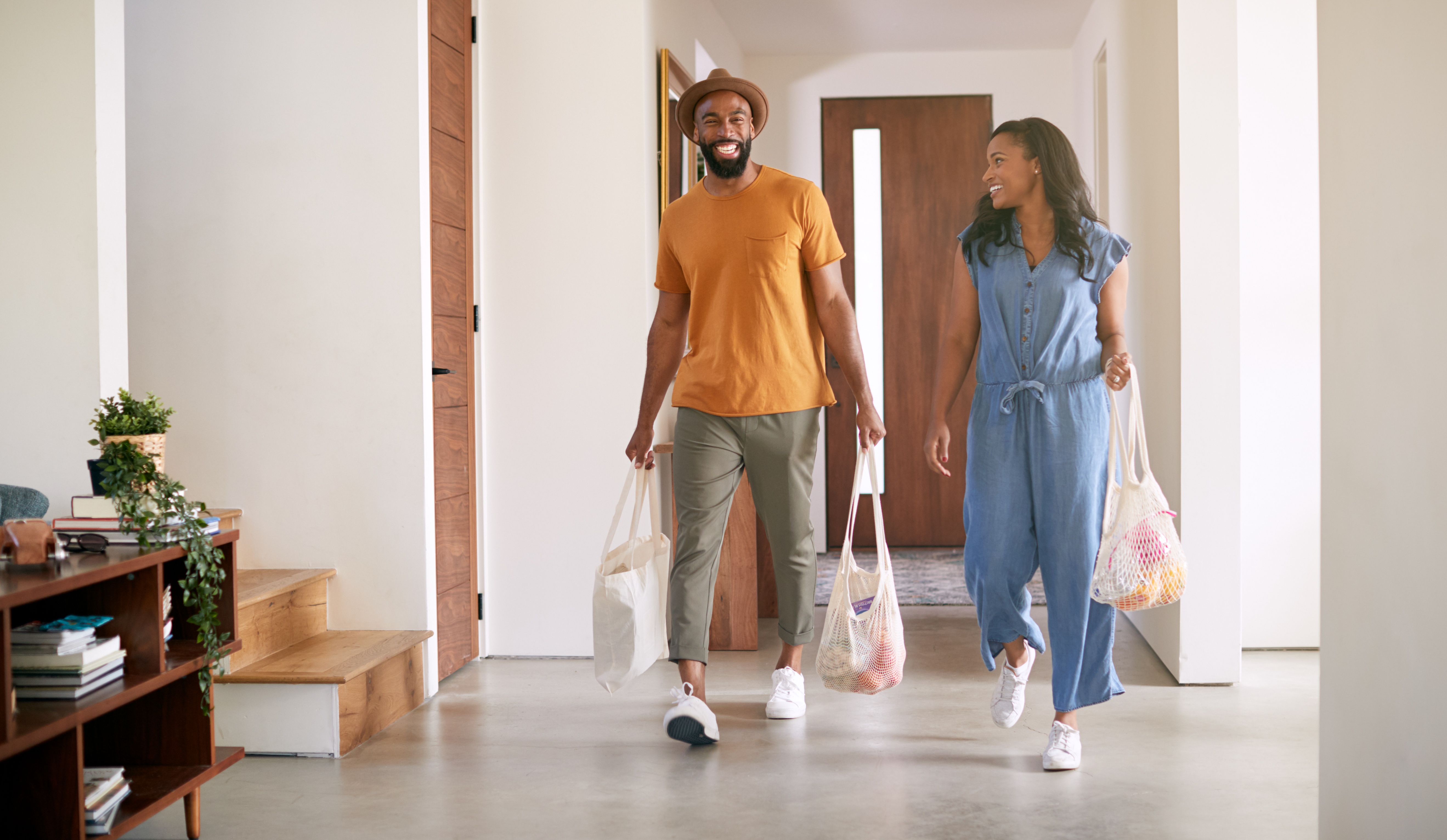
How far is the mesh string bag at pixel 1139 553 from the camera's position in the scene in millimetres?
2078

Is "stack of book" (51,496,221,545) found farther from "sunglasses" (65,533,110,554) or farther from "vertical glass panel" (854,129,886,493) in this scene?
"vertical glass panel" (854,129,886,493)

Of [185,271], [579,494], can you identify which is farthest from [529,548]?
[185,271]

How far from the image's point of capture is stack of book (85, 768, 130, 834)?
1.71 m

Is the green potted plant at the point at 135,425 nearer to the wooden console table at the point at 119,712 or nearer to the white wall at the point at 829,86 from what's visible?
the wooden console table at the point at 119,712

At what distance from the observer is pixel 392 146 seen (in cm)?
293

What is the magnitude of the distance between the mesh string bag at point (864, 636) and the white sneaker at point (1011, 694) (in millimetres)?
331

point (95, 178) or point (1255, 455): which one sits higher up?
point (95, 178)

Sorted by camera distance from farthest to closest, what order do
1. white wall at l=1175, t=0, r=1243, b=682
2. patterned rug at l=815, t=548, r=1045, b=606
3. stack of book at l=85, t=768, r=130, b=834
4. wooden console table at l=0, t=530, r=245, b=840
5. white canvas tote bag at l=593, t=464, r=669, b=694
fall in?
patterned rug at l=815, t=548, r=1045, b=606
white wall at l=1175, t=0, r=1243, b=682
white canvas tote bag at l=593, t=464, r=669, b=694
stack of book at l=85, t=768, r=130, b=834
wooden console table at l=0, t=530, r=245, b=840

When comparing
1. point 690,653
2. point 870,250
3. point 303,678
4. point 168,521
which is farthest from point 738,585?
point 870,250

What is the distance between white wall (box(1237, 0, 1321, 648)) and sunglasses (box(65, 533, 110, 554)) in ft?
9.97

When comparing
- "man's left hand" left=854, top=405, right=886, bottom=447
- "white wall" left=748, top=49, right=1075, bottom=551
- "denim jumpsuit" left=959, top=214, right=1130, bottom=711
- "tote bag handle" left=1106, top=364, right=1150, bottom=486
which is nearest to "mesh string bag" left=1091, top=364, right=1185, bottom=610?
"tote bag handle" left=1106, top=364, right=1150, bottom=486

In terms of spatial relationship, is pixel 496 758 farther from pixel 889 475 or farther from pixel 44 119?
pixel 889 475

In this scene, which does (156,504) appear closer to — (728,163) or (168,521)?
(168,521)

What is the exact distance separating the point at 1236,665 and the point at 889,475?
2876 mm
